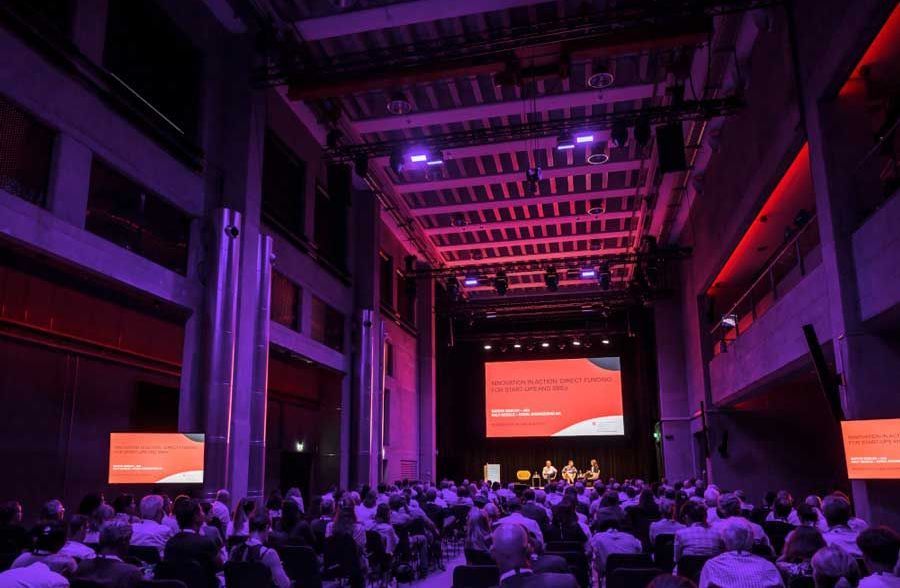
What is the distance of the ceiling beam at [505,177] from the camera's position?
17.1 metres

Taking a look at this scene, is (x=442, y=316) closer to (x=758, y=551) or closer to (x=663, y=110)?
(x=663, y=110)

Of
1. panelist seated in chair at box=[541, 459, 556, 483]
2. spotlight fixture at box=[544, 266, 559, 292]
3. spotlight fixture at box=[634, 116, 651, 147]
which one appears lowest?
panelist seated in chair at box=[541, 459, 556, 483]

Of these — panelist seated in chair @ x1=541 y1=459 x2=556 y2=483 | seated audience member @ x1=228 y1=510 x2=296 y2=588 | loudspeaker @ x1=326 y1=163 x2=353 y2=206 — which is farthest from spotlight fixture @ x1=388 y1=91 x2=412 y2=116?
panelist seated in chair @ x1=541 y1=459 x2=556 y2=483

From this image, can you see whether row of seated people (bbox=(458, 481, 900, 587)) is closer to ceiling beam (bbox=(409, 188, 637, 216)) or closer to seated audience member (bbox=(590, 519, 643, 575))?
seated audience member (bbox=(590, 519, 643, 575))

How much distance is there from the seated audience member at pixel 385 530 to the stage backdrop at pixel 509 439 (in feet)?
57.2

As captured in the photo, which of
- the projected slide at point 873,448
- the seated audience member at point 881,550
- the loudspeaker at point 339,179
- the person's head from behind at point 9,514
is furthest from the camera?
the loudspeaker at point 339,179

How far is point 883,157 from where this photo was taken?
9211 millimetres

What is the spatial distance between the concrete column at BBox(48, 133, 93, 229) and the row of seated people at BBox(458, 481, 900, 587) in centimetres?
577

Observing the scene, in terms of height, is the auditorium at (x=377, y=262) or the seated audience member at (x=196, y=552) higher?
the auditorium at (x=377, y=262)

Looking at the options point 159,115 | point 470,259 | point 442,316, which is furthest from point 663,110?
point 442,316

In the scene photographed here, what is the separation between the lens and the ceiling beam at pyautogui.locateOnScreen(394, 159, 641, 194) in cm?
1708

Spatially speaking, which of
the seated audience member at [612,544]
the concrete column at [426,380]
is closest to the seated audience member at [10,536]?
the seated audience member at [612,544]

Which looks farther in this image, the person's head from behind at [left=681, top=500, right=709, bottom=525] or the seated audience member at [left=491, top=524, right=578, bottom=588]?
the person's head from behind at [left=681, top=500, right=709, bottom=525]

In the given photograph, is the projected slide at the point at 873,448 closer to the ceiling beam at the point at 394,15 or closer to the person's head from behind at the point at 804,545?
the person's head from behind at the point at 804,545
